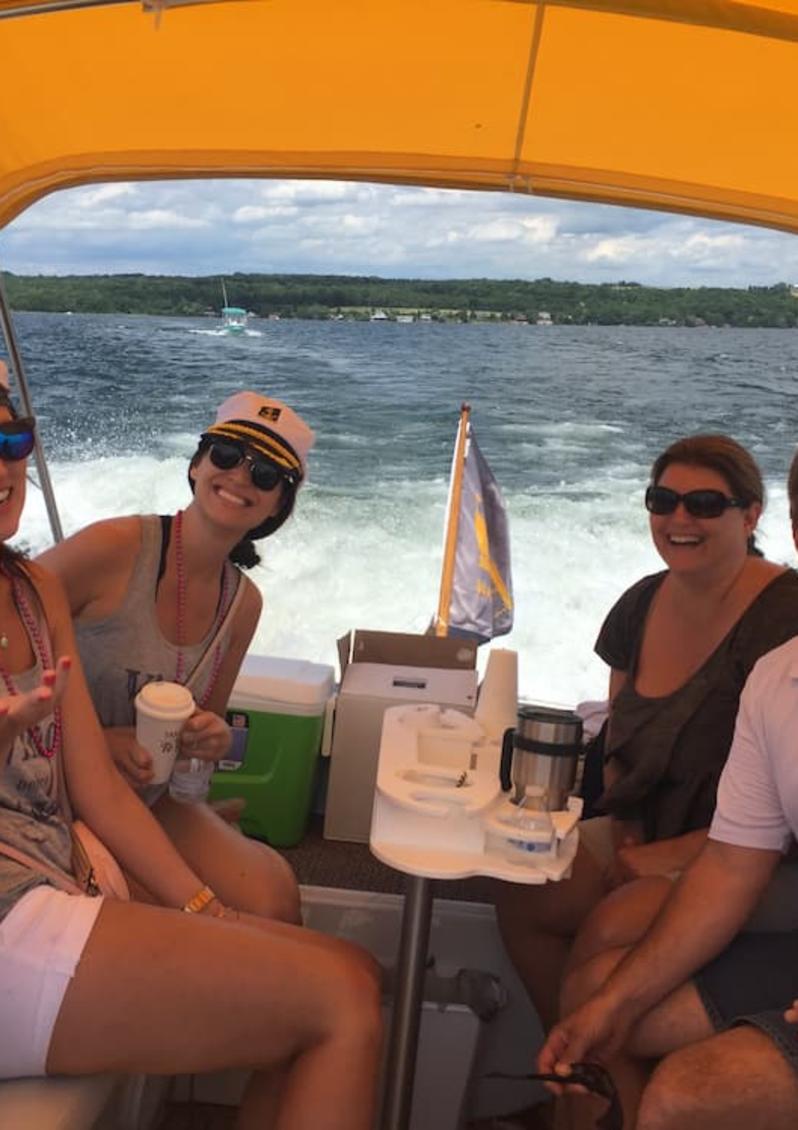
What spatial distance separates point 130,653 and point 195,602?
6.0 inches

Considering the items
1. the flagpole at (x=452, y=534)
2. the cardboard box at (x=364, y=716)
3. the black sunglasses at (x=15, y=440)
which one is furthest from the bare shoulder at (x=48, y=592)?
the flagpole at (x=452, y=534)

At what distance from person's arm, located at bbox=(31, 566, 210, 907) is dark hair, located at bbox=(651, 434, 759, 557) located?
1.10m

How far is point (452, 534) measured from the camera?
4395 mm

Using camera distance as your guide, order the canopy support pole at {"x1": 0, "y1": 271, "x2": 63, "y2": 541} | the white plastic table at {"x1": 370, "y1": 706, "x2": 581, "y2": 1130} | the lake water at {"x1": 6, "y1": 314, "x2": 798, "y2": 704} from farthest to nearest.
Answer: the lake water at {"x1": 6, "y1": 314, "x2": 798, "y2": 704} → the canopy support pole at {"x1": 0, "y1": 271, "x2": 63, "y2": 541} → the white plastic table at {"x1": 370, "y1": 706, "x2": 581, "y2": 1130}

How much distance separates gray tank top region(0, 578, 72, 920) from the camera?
146 centimetres

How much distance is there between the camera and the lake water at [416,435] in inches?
460

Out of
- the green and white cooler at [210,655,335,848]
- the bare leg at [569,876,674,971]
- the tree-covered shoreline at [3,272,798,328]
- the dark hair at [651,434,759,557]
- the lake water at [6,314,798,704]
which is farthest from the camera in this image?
the tree-covered shoreline at [3,272,798,328]

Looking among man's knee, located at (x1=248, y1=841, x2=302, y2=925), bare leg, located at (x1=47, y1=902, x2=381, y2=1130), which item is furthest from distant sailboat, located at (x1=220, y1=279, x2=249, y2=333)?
bare leg, located at (x1=47, y1=902, x2=381, y2=1130)

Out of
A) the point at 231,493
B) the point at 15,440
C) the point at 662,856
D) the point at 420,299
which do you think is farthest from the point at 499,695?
the point at 420,299

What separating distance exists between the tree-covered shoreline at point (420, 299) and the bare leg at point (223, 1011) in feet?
Result: 48.2

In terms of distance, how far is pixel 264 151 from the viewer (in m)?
2.72

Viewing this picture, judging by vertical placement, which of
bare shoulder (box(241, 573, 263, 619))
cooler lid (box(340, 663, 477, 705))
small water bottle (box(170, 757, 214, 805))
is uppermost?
bare shoulder (box(241, 573, 263, 619))

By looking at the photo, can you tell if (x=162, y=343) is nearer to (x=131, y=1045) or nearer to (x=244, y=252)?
(x=244, y=252)

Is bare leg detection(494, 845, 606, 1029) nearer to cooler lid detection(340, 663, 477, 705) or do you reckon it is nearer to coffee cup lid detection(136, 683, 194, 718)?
coffee cup lid detection(136, 683, 194, 718)
